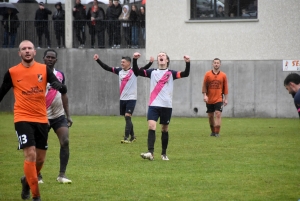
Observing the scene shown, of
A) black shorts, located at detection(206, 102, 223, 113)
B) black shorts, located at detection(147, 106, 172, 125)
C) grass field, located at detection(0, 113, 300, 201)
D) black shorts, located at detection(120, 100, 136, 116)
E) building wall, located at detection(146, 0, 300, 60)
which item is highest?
building wall, located at detection(146, 0, 300, 60)

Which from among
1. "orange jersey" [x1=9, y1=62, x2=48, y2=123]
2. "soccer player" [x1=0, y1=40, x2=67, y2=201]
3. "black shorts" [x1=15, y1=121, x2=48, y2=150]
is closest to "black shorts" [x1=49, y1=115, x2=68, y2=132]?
"black shorts" [x1=15, y1=121, x2=48, y2=150]

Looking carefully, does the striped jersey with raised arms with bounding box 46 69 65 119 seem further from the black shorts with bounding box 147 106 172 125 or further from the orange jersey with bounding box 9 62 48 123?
the black shorts with bounding box 147 106 172 125

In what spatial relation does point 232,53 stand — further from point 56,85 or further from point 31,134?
point 31,134

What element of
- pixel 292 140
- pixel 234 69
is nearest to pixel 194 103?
pixel 234 69

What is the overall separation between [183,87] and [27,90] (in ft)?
76.6

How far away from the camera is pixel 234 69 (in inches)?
1260

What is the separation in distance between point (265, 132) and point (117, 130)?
187 inches

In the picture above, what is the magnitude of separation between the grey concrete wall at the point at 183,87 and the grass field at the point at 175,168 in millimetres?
9044

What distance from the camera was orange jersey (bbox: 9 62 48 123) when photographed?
9648mm

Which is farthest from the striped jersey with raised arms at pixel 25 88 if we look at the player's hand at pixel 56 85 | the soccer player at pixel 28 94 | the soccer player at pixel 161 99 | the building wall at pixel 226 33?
the building wall at pixel 226 33

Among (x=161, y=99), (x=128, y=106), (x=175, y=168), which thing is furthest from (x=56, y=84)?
(x=128, y=106)

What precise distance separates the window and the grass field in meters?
10.0

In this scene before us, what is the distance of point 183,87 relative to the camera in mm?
32781

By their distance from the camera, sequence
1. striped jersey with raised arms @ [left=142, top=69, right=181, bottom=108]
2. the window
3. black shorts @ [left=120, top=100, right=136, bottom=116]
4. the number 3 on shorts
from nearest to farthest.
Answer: the number 3 on shorts < striped jersey with raised arms @ [left=142, top=69, right=181, bottom=108] < black shorts @ [left=120, top=100, right=136, bottom=116] < the window
